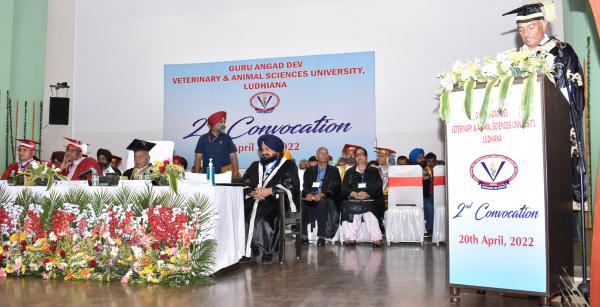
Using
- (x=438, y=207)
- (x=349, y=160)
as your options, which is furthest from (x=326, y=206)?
(x=438, y=207)

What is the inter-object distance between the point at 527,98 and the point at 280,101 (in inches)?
269

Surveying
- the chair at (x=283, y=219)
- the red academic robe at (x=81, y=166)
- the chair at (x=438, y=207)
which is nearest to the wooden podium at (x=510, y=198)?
the chair at (x=283, y=219)

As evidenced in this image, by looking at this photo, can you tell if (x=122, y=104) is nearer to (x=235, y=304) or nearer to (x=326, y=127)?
(x=326, y=127)

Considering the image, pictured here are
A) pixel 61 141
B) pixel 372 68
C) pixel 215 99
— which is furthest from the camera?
pixel 61 141

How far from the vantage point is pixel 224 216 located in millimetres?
4293

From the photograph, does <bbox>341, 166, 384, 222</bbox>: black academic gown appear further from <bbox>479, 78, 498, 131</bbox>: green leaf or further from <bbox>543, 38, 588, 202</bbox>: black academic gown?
<bbox>479, 78, 498, 131</bbox>: green leaf

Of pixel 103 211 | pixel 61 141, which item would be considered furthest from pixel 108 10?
pixel 103 211

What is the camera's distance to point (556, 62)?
319cm

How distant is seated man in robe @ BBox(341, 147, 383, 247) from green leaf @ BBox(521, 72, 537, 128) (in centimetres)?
412

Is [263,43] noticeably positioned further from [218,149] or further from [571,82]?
[571,82]

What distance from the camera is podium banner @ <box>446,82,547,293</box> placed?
8.95 ft

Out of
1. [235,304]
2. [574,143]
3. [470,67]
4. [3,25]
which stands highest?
[3,25]

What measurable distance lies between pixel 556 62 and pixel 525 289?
1379 mm

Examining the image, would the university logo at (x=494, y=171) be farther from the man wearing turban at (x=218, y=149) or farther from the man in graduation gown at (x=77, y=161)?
the man in graduation gown at (x=77, y=161)
